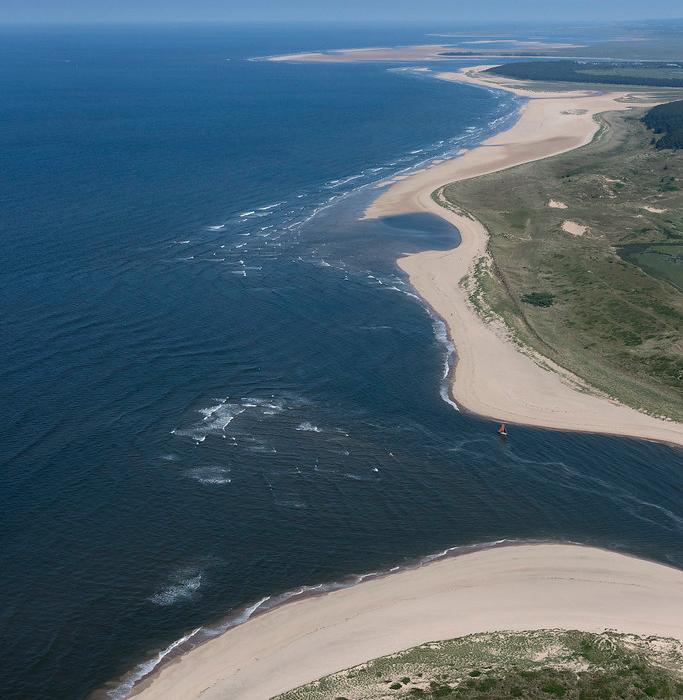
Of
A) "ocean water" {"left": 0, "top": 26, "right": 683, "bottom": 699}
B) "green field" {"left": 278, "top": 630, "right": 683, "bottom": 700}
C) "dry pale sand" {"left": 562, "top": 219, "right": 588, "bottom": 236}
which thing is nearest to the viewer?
"green field" {"left": 278, "top": 630, "right": 683, "bottom": 700}

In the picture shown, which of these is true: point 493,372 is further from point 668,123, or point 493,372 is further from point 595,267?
point 668,123

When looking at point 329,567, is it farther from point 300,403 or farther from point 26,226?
point 26,226

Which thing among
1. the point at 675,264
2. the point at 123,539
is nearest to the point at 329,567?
the point at 123,539

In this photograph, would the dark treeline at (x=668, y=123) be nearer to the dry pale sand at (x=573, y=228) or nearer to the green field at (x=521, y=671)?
the dry pale sand at (x=573, y=228)

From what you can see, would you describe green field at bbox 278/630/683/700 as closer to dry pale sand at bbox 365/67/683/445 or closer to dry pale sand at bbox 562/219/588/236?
dry pale sand at bbox 365/67/683/445

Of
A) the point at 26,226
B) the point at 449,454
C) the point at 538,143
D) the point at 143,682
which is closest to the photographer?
the point at 143,682

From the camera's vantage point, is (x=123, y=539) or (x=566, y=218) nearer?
(x=123, y=539)

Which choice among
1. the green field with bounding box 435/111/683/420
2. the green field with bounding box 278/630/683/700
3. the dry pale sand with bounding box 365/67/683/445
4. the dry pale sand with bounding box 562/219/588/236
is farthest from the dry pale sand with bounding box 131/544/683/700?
the dry pale sand with bounding box 562/219/588/236
